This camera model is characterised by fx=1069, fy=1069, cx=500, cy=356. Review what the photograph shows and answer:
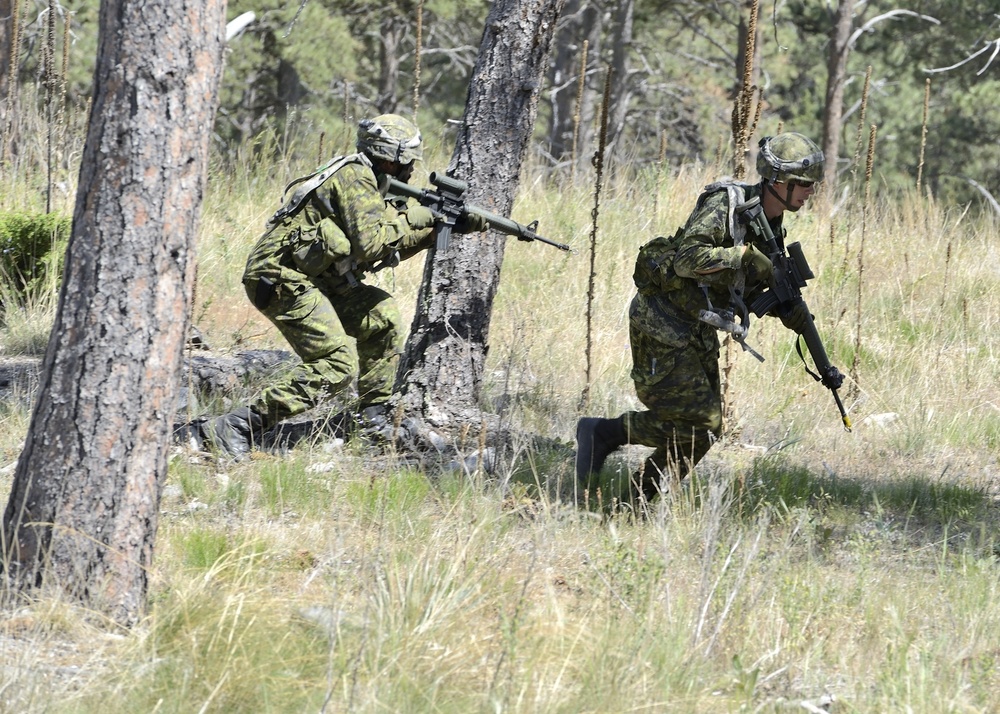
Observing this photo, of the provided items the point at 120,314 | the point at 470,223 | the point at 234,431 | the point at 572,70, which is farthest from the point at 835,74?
the point at 120,314

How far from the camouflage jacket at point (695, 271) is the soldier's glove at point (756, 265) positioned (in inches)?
1.6

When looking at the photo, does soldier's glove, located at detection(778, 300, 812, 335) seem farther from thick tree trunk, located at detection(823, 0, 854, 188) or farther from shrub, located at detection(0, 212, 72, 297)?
thick tree trunk, located at detection(823, 0, 854, 188)

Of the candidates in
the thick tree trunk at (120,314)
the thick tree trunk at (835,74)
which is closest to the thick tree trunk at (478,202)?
the thick tree trunk at (120,314)

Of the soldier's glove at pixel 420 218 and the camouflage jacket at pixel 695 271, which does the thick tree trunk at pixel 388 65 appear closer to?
the soldier's glove at pixel 420 218

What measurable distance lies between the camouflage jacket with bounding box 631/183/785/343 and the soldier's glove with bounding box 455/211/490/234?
756 mm

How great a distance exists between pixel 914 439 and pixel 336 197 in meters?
3.38

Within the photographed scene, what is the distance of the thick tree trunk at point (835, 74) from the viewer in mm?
11195

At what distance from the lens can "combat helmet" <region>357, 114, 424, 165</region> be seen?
191 inches

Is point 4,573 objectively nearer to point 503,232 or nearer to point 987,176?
point 503,232

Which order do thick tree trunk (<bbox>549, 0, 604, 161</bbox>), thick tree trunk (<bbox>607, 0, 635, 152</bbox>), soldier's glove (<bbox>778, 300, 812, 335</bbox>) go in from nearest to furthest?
soldier's glove (<bbox>778, 300, 812, 335</bbox>), thick tree trunk (<bbox>607, 0, 635, 152</bbox>), thick tree trunk (<bbox>549, 0, 604, 161</bbox>)

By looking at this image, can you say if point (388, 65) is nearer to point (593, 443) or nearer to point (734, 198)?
point (593, 443)

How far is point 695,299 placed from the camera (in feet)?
14.8

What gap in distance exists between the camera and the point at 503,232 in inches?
200

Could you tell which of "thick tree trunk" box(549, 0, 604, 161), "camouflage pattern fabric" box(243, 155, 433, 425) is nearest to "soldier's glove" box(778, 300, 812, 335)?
"camouflage pattern fabric" box(243, 155, 433, 425)
